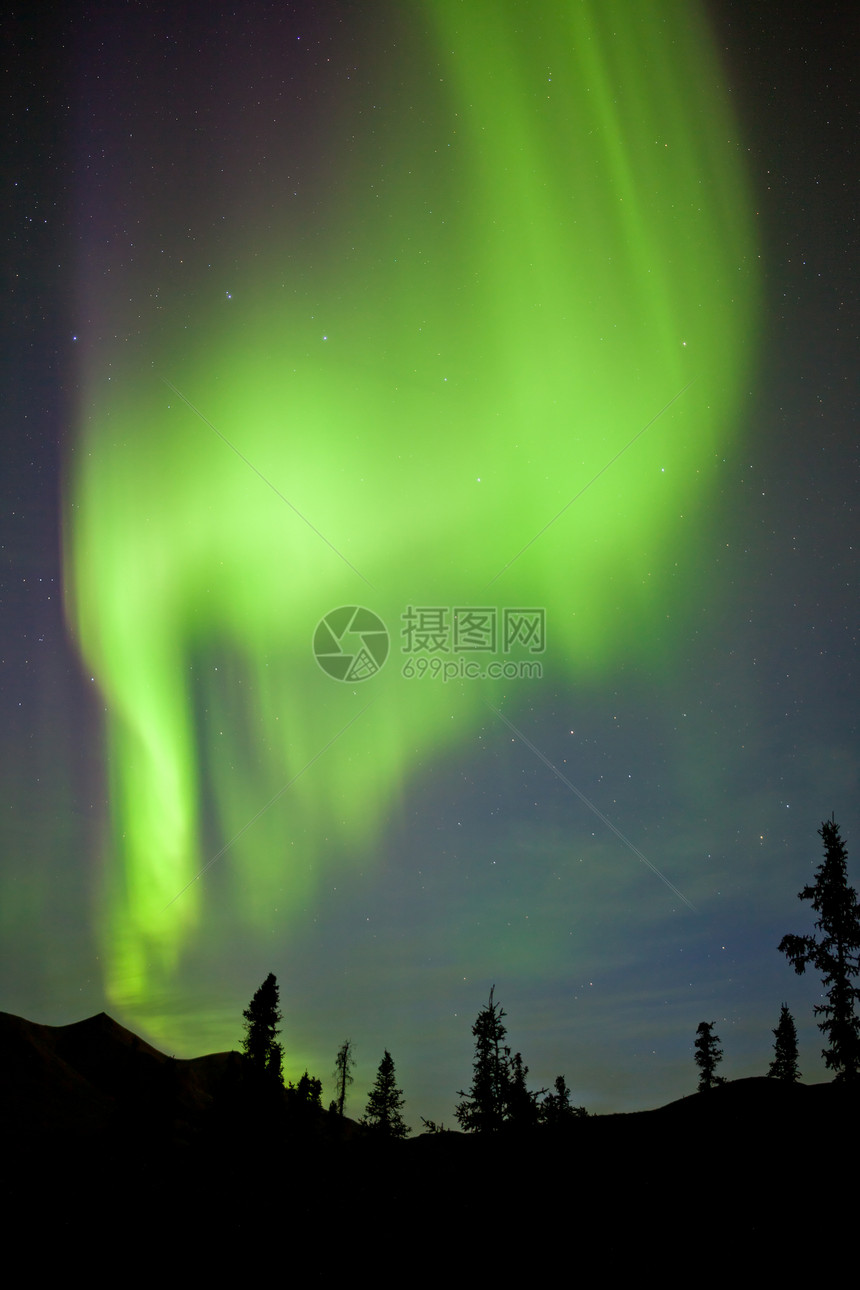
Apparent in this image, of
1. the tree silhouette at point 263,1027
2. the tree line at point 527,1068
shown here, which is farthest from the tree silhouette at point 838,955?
the tree silhouette at point 263,1027

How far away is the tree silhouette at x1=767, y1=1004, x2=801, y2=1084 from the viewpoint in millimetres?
65125

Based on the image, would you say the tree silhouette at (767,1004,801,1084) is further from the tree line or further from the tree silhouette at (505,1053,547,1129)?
the tree silhouette at (505,1053,547,1129)

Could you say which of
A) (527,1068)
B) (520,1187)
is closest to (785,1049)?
(527,1068)

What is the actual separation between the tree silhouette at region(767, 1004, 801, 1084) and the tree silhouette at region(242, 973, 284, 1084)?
4273 centimetres

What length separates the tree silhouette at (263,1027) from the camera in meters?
47.5

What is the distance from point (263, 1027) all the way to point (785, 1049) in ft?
149

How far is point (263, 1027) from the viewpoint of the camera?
48.5 meters

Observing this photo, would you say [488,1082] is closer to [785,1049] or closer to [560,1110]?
[560,1110]

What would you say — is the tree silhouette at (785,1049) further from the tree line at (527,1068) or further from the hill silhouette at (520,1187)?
the hill silhouette at (520,1187)

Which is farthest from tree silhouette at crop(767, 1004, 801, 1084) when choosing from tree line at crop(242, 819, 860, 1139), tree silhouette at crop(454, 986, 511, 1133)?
tree silhouette at crop(454, 986, 511, 1133)

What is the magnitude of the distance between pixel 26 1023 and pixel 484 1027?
15634cm

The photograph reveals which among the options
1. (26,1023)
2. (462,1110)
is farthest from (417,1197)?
(26,1023)

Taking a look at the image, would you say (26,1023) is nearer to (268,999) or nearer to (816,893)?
(268,999)

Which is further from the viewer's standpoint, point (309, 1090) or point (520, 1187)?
point (309, 1090)
